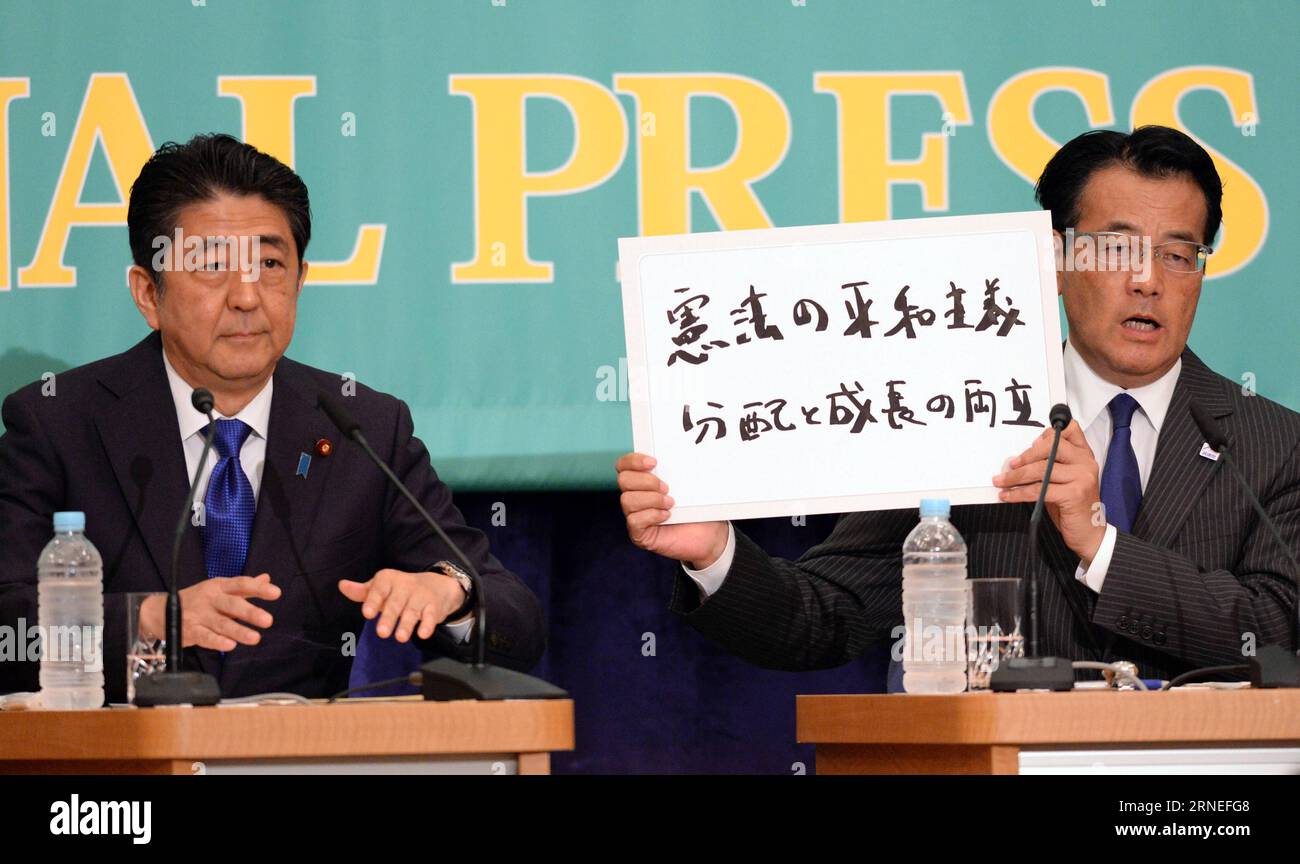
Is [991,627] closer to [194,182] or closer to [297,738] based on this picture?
[297,738]

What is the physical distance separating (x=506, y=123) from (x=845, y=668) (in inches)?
58.5

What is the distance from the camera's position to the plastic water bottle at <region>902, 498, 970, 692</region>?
225 cm

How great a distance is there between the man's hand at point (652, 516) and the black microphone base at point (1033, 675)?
23.5 inches

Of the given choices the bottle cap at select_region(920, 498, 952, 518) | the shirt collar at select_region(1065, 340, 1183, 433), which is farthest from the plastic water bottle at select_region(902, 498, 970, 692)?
the shirt collar at select_region(1065, 340, 1183, 433)

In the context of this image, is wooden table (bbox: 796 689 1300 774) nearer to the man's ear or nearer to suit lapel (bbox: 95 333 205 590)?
suit lapel (bbox: 95 333 205 590)

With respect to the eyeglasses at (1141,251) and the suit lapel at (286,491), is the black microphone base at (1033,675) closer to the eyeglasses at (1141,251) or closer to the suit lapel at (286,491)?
the eyeglasses at (1141,251)

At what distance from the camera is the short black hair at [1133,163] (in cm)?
293

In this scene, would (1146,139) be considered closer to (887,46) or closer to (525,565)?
(887,46)

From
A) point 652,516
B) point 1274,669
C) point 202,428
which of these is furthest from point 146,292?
point 1274,669

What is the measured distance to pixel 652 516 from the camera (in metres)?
2.43

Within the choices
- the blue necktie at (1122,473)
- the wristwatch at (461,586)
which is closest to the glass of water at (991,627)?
the blue necktie at (1122,473)

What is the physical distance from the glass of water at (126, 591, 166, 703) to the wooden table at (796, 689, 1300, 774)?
105 cm

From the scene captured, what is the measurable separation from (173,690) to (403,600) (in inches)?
16.4

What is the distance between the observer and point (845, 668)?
3.80 metres
